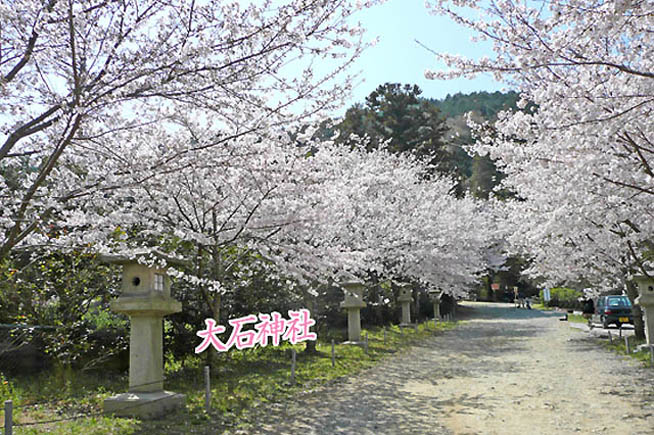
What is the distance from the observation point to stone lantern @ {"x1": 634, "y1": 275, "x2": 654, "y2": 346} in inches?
478

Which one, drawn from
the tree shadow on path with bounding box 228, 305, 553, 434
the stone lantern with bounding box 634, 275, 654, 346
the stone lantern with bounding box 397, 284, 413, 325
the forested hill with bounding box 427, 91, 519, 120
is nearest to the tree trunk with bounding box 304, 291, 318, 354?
the tree shadow on path with bounding box 228, 305, 553, 434

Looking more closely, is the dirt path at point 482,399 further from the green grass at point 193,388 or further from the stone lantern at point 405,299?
the stone lantern at point 405,299

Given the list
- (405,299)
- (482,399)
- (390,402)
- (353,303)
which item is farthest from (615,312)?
(390,402)

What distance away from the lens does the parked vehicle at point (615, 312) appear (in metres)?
19.2

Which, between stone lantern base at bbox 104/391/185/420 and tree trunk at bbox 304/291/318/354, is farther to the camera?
tree trunk at bbox 304/291/318/354

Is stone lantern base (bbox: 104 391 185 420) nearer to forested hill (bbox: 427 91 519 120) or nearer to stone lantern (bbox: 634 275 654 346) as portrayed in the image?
stone lantern (bbox: 634 275 654 346)

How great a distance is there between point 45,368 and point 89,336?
3.39ft

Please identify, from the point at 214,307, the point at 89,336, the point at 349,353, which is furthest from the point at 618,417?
the point at 89,336

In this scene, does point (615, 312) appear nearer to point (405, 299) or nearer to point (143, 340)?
point (405, 299)

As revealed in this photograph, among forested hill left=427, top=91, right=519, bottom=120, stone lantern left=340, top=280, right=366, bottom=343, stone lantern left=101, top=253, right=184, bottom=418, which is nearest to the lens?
stone lantern left=101, top=253, right=184, bottom=418

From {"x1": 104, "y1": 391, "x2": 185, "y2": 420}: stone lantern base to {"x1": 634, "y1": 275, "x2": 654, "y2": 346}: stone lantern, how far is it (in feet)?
36.0

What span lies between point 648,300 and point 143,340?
11301 millimetres

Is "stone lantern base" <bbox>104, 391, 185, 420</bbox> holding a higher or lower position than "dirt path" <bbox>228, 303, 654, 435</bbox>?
higher

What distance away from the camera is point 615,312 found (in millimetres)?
19266
